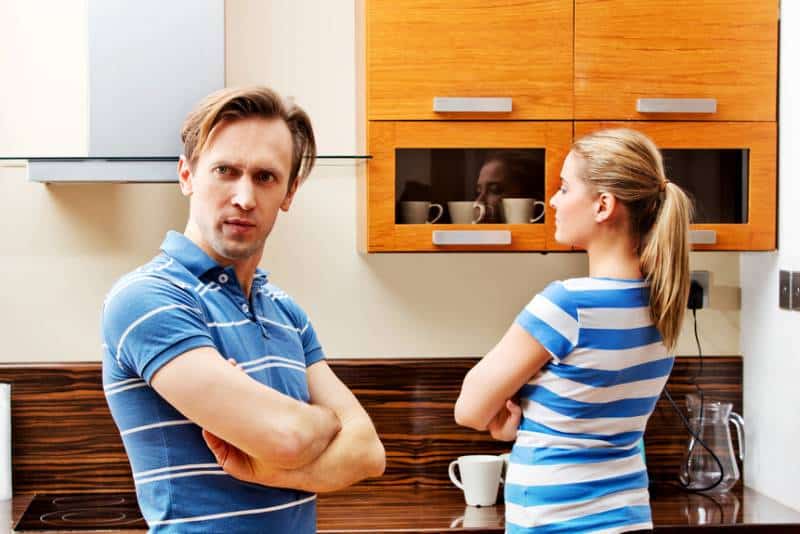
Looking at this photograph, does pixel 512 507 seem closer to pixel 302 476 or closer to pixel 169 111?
pixel 302 476

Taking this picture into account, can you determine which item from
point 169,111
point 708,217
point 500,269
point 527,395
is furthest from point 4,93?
point 708,217

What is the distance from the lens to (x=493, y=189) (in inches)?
99.3

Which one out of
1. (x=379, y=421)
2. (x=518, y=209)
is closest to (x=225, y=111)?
(x=518, y=209)

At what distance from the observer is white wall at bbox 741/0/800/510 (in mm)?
2525

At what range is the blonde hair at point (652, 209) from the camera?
1893 millimetres

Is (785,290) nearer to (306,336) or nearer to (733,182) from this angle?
(733,182)

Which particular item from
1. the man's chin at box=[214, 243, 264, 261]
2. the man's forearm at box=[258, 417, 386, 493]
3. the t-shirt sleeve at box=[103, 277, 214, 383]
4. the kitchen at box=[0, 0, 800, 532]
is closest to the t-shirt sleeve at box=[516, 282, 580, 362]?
the man's forearm at box=[258, 417, 386, 493]

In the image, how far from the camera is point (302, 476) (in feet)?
4.67

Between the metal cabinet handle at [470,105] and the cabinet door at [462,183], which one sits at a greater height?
the metal cabinet handle at [470,105]

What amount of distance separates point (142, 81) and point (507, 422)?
3.75 ft

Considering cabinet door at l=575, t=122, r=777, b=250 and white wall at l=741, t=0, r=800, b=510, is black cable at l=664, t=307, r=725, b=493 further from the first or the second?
cabinet door at l=575, t=122, r=777, b=250

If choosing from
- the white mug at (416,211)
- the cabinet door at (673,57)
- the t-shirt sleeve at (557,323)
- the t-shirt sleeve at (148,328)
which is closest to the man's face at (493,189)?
the white mug at (416,211)

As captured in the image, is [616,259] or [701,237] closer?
[616,259]

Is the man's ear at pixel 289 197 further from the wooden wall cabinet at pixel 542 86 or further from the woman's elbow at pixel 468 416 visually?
the wooden wall cabinet at pixel 542 86
